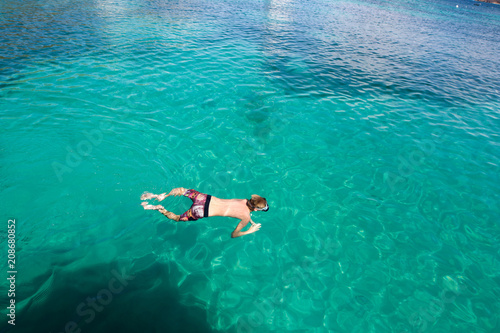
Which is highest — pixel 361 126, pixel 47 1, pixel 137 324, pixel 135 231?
Answer: pixel 47 1

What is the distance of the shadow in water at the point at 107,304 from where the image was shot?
605 centimetres

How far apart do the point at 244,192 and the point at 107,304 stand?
567 centimetres

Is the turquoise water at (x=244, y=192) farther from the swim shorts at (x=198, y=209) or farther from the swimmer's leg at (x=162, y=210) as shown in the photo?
the swim shorts at (x=198, y=209)

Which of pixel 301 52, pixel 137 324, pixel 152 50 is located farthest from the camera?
pixel 301 52

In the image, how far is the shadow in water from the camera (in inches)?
238

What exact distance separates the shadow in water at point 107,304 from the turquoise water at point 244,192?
0.11ft

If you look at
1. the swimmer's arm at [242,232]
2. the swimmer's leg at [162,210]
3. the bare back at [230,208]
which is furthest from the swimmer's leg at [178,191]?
the swimmer's arm at [242,232]

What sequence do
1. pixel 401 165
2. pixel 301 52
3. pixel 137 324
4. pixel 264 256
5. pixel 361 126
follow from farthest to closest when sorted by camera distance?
1. pixel 301 52
2. pixel 361 126
3. pixel 401 165
4. pixel 264 256
5. pixel 137 324

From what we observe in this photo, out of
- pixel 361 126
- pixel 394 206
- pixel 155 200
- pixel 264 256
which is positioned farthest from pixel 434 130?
pixel 155 200

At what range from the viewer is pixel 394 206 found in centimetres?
980

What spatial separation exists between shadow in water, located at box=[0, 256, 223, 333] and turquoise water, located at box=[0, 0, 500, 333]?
0.11 feet

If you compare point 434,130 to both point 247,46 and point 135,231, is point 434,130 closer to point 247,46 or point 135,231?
point 135,231

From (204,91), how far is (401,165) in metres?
12.6

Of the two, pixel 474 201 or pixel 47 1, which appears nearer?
pixel 474 201
